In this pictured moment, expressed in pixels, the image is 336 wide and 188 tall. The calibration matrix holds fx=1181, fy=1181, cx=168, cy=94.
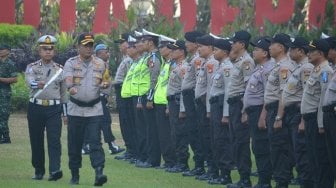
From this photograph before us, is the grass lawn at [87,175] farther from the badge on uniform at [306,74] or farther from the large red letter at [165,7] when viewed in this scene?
the large red letter at [165,7]

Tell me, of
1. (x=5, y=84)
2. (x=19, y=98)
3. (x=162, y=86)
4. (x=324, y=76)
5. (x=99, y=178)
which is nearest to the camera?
(x=324, y=76)

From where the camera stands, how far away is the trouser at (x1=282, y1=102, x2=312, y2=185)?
51.8 ft

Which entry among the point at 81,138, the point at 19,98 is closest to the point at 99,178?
the point at 81,138

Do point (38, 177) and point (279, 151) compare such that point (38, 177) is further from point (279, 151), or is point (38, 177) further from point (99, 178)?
point (279, 151)

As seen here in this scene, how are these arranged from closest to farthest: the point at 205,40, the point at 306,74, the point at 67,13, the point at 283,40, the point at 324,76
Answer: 1. the point at 324,76
2. the point at 306,74
3. the point at 283,40
4. the point at 205,40
5. the point at 67,13

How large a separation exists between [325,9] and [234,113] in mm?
12939

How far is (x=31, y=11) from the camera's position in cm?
3188

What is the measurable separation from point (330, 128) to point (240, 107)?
2872 millimetres

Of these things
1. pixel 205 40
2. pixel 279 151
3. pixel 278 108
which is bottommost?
pixel 279 151

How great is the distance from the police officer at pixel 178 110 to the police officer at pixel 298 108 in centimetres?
385

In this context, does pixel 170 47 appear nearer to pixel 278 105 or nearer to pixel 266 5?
pixel 278 105

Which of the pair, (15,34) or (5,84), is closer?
(5,84)

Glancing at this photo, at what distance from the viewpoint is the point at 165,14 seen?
32.0 m

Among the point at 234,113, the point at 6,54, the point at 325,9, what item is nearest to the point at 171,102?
the point at 234,113
